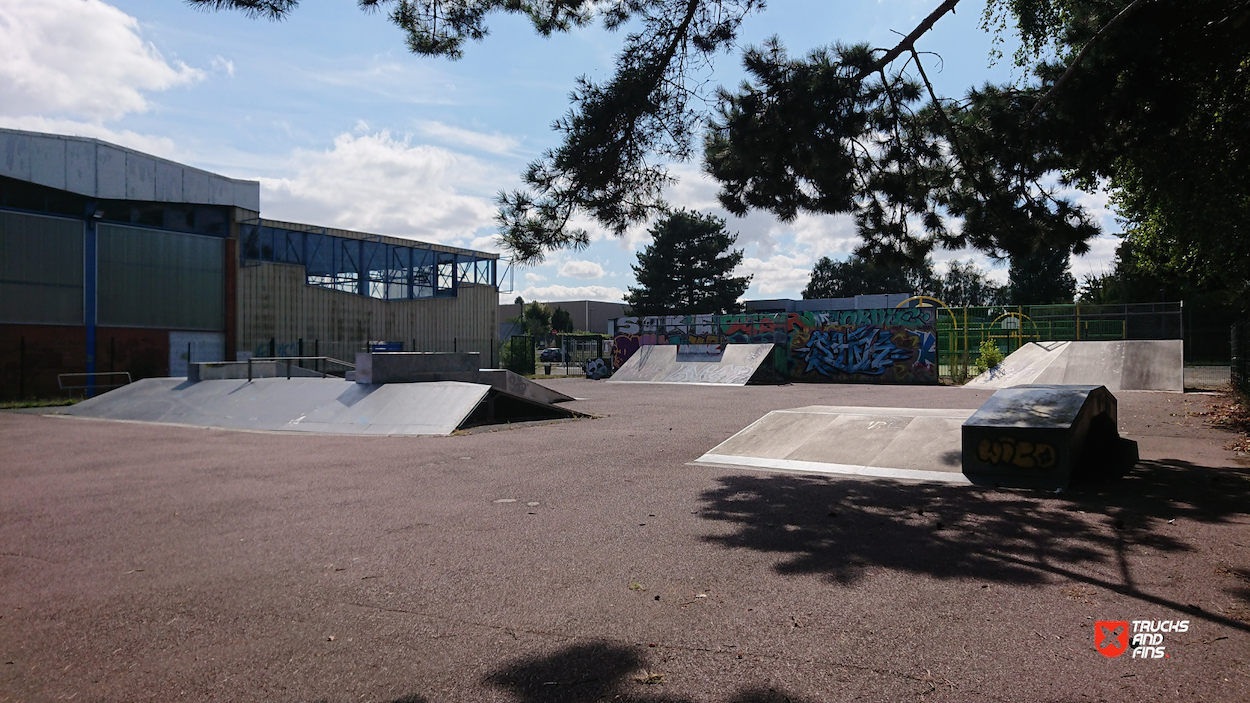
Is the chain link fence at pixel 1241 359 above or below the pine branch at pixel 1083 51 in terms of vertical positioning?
below

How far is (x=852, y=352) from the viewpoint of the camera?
99.5 feet

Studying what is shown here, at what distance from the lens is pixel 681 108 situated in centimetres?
874

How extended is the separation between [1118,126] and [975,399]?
36.8 feet

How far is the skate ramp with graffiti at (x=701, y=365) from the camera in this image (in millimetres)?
28547

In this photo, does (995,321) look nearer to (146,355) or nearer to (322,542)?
(322,542)

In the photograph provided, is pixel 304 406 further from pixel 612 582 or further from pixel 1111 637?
pixel 1111 637

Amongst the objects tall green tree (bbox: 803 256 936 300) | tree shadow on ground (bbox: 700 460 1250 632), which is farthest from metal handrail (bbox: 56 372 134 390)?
tall green tree (bbox: 803 256 936 300)

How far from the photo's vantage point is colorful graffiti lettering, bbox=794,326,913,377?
2945cm

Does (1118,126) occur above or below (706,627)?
above

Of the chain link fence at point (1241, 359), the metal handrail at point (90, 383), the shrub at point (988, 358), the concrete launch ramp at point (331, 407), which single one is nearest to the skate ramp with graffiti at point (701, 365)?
the shrub at point (988, 358)

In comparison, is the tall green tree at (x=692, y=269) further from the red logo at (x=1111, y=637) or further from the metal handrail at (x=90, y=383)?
the red logo at (x=1111, y=637)

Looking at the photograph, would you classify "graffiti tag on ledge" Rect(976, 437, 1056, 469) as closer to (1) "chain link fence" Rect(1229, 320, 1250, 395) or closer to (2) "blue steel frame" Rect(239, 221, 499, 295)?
(1) "chain link fence" Rect(1229, 320, 1250, 395)

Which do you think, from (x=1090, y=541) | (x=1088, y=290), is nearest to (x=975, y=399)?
(x=1090, y=541)

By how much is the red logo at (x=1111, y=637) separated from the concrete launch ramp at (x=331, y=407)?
32.8 ft
